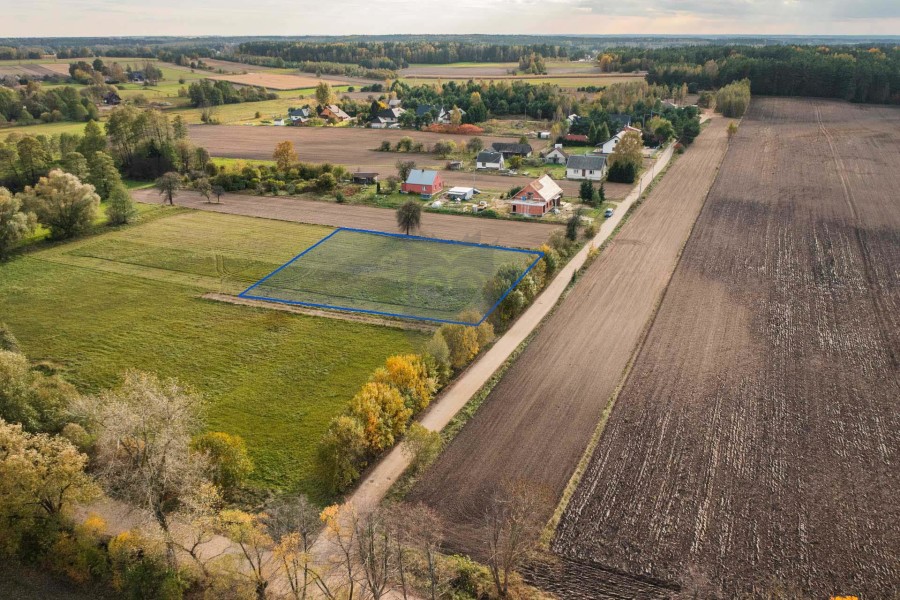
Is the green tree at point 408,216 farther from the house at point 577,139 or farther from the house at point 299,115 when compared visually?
the house at point 299,115

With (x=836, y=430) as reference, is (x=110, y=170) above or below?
above

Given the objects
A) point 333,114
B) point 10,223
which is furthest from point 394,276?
point 333,114

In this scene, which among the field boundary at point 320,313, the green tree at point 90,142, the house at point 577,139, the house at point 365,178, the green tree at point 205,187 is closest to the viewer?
the field boundary at point 320,313

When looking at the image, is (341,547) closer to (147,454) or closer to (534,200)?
(147,454)

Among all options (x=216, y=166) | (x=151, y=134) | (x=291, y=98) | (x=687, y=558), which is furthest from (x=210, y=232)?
(x=291, y=98)

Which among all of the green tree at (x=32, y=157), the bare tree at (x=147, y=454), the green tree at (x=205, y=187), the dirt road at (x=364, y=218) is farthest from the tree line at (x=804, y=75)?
the bare tree at (x=147, y=454)

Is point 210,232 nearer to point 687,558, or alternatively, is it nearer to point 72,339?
point 72,339
